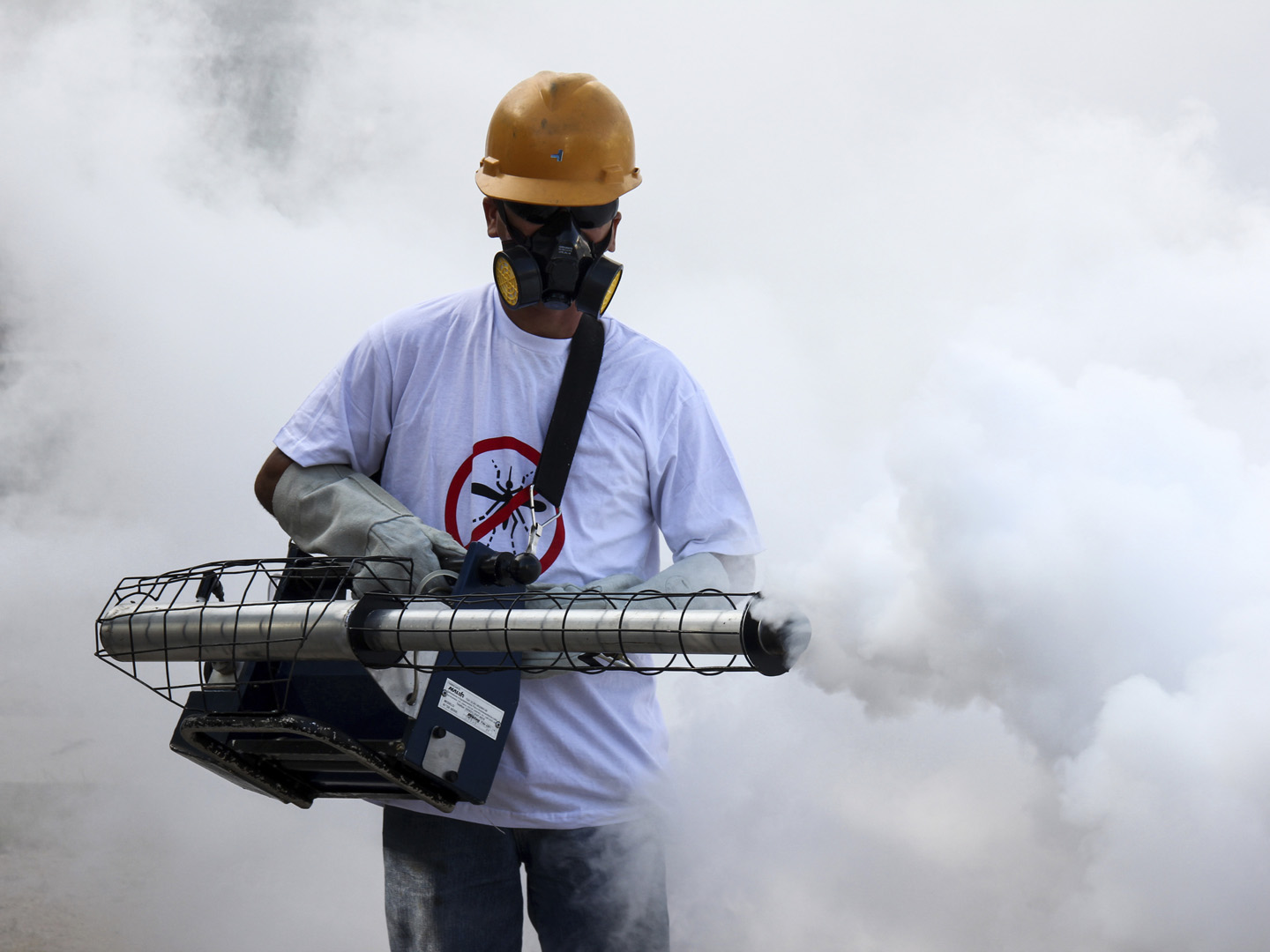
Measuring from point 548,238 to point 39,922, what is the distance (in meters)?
3.90

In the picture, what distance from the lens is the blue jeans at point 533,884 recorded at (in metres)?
2.24

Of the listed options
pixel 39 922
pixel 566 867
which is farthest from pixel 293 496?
pixel 39 922

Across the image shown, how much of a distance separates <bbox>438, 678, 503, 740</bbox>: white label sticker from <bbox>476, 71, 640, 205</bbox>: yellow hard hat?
89cm

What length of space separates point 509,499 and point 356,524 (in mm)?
280

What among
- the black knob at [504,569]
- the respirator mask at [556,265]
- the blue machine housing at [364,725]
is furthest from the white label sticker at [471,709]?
the respirator mask at [556,265]

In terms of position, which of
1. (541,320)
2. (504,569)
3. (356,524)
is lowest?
(504,569)

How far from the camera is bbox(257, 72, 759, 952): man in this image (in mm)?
2240

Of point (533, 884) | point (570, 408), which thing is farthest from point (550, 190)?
point (533, 884)

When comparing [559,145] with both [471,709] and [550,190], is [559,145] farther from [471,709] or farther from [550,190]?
[471,709]

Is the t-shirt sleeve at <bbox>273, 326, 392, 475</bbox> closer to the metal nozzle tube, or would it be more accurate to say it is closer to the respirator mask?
the respirator mask

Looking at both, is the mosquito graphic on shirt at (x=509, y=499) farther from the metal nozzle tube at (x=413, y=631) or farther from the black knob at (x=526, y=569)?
the metal nozzle tube at (x=413, y=631)

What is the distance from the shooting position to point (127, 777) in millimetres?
5543

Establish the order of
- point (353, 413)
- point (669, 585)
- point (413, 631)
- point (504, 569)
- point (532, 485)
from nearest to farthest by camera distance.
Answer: point (413, 631), point (504, 569), point (669, 585), point (532, 485), point (353, 413)

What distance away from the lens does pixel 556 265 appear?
2244 mm
